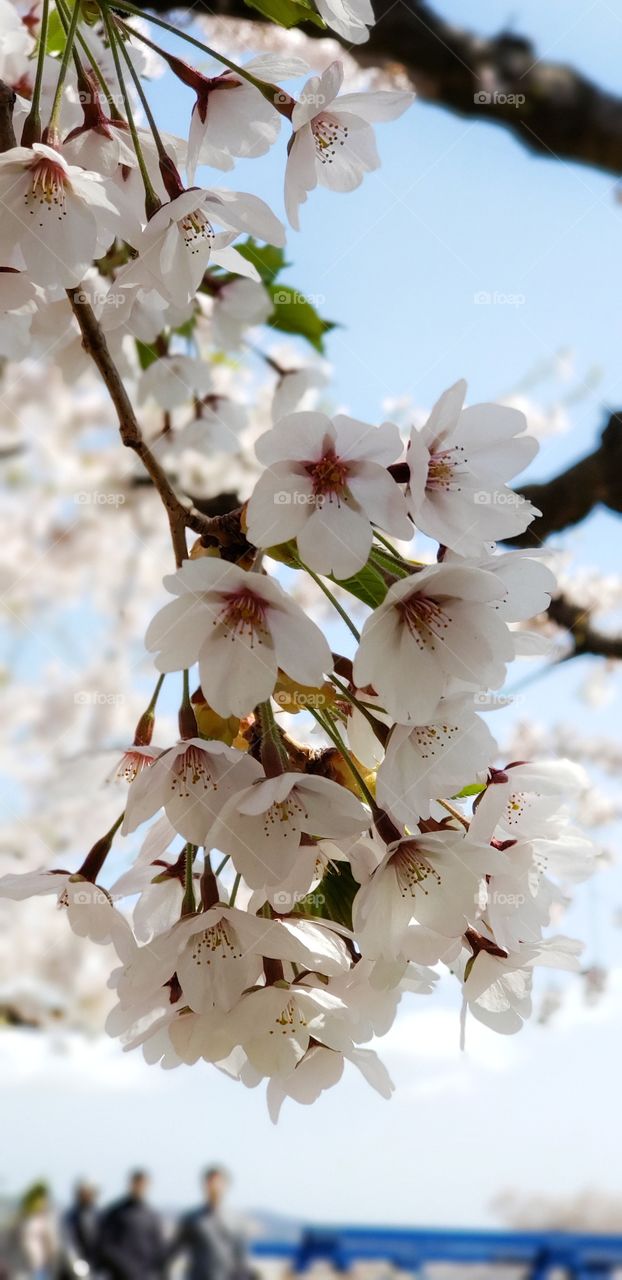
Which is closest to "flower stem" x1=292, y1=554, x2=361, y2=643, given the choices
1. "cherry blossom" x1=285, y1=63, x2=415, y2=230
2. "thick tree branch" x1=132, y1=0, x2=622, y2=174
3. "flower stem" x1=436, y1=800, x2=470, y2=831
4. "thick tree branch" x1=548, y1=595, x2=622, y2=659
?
"flower stem" x1=436, y1=800, x2=470, y2=831

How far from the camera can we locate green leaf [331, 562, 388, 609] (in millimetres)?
497

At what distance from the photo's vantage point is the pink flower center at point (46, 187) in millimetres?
547

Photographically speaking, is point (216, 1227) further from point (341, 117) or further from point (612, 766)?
point (341, 117)

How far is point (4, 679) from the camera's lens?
4.96 m

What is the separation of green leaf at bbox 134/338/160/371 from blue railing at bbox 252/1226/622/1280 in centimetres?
565

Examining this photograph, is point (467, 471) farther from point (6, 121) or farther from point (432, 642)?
point (6, 121)

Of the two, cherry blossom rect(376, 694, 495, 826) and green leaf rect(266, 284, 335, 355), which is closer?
cherry blossom rect(376, 694, 495, 826)

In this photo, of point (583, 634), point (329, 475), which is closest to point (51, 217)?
point (329, 475)

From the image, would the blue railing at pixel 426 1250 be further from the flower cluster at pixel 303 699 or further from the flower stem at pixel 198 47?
the flower stem at pixel 198 47

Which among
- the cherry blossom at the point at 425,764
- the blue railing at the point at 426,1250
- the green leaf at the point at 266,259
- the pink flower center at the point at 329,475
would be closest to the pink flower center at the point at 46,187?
the pink flower center at the point at 329,475

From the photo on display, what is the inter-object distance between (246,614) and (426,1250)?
6.57 meters

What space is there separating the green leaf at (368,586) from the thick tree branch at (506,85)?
4.15 feet

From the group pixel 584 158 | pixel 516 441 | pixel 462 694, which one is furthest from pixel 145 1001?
pixel 584 158

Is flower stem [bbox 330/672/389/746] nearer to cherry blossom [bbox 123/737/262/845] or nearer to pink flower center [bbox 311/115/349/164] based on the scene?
cherry blossom [bbox 123/737/262/845]
